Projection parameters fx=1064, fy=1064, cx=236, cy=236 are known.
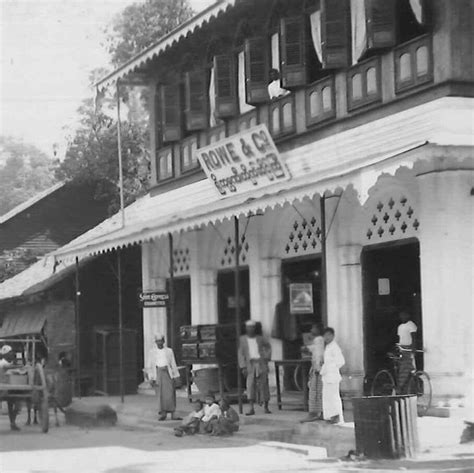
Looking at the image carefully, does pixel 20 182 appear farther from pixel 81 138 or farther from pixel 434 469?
pixel 434 469

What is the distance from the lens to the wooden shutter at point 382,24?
51.9 ft

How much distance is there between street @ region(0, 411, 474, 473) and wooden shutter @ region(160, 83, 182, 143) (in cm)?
768

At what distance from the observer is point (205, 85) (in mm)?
21547

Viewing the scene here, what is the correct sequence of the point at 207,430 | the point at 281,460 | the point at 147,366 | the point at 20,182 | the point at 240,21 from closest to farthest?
the point at 281,460 < the point at 207,430 < the point at 240,21 < the point at 147,366 < the point at 20,182

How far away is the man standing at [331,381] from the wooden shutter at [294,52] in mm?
5195

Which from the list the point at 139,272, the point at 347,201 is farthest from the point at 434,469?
the point at 139,272

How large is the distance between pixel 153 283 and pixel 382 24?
34.2 ft

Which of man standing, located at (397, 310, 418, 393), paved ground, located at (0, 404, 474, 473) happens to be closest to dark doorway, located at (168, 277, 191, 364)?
paved ground, located at (0, 404, 474, 473)

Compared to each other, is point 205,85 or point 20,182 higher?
point 20,182

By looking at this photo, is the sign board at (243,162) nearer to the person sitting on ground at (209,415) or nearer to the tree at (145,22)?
the person sitting on ground at (209,415)

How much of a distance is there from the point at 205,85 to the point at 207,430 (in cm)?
820

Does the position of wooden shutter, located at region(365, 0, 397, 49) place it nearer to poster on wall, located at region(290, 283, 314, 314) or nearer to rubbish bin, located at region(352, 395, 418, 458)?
poster on wall, located at region(290, 283, 314, 314)

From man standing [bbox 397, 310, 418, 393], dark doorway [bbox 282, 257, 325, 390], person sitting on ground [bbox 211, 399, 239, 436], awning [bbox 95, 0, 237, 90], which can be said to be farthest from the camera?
dark doorway [bbox 282, 257, 325, 390]

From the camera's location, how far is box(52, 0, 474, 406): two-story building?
1473cm
